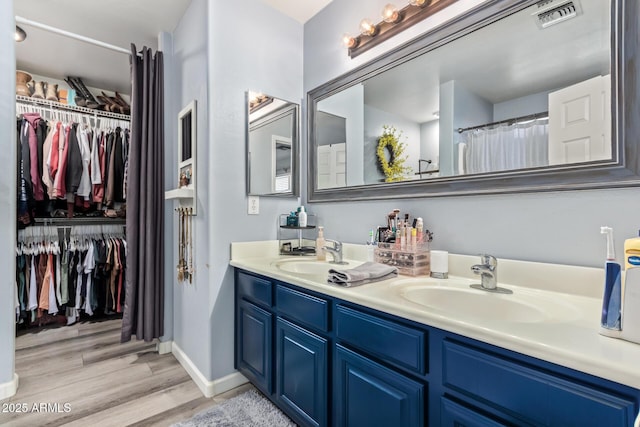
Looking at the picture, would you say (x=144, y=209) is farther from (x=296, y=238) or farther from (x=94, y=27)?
(x=94, y=27)

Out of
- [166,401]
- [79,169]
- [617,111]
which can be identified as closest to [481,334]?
[617,111]

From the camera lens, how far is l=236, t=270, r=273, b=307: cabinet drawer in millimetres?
1617

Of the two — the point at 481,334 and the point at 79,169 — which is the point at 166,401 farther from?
the point at 79,169

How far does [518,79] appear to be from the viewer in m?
1.23

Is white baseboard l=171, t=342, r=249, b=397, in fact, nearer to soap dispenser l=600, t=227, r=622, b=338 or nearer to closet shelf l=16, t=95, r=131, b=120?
soap dispenser l=600, t=227, r=622, b=338

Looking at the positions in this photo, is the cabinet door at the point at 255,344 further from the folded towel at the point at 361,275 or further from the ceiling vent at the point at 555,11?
the ceiling vent at the point at 555,11

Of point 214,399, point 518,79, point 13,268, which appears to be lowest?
point 214,399

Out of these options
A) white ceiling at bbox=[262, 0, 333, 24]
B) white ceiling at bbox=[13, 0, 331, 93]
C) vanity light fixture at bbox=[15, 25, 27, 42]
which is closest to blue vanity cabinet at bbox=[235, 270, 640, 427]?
white ceiling at bbox=[262, 0, 333, 24]

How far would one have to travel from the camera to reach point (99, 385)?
6.39ft

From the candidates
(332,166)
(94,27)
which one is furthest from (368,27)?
(94,27)

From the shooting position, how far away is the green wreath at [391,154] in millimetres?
1656

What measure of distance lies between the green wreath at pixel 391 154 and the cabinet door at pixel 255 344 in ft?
3.29

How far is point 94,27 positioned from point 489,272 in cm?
322

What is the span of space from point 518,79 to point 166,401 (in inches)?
95.1
